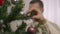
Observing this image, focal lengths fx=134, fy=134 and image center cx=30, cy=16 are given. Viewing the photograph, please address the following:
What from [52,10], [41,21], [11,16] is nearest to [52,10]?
[52,10]

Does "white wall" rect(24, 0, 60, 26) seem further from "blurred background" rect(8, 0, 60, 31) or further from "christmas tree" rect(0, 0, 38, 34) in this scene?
"christmas tree" rect(0, 0, 38, 34)

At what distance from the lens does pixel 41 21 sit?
3.85 ft

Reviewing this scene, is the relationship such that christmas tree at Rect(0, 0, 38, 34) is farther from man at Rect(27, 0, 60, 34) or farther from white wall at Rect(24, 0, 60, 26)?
white wall at Rect(24, 0, 60, 26)

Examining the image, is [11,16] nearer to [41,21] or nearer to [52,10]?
[41,21]

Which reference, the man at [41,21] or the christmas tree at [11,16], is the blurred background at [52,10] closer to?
the man at [41,21]

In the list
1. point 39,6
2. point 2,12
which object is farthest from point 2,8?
point 39,6

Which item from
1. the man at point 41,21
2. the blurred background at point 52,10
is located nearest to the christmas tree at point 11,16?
the man at point 41,21

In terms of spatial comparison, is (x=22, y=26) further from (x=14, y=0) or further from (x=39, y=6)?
(x=39, y=6)

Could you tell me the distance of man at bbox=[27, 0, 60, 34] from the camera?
3.82 ft

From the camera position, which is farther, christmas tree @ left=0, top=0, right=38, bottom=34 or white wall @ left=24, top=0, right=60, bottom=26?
white wall @ left=24, top=0, right=60, bottom=26

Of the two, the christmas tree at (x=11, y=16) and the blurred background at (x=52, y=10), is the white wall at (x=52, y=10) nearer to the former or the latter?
the blurred background at (x=52, y=10)

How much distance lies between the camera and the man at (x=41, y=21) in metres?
1.17

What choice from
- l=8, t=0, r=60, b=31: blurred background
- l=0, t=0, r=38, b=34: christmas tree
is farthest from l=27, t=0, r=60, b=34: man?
l=0, t=0, r=38, b=34: christmas tree

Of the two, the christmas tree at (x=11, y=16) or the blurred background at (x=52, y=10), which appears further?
the blurred background at (x=52, y=10)
